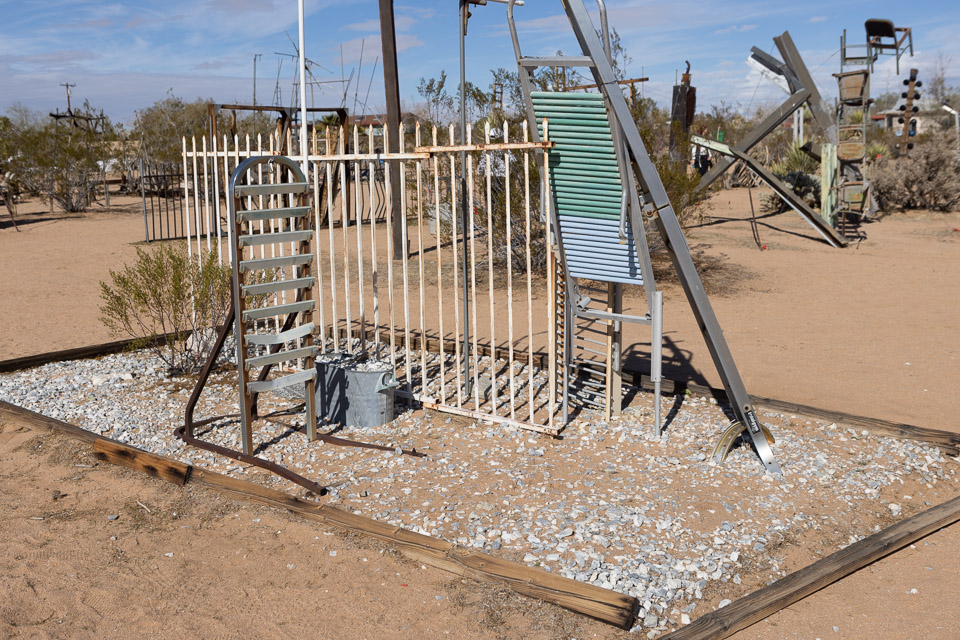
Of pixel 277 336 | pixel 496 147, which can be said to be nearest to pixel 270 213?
pixel 277 336

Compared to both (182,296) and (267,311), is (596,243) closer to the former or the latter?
(267,311)

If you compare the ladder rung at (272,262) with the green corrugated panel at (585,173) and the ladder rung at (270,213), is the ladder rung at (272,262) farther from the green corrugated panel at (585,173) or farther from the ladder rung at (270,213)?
the green corrugated panel at (585,173)

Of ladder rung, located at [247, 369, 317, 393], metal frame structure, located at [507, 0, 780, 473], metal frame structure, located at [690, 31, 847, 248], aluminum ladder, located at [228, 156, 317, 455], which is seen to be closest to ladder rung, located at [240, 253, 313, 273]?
aluminum ladder, located at [228, 156, 317, 455]

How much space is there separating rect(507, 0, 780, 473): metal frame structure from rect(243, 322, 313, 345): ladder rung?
1.88 m

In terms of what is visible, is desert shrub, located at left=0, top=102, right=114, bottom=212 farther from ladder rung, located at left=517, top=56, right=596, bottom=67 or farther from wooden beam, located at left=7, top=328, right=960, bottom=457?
→ ladder rung, located at left=517, top=56, right=596, bottom=67

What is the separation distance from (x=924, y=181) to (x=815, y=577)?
16324 mm

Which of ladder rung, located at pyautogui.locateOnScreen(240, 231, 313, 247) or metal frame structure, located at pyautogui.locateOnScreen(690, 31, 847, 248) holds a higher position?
metal frame structure, located at pyautogui.locateOnScreen(690, 31, 847, 248)

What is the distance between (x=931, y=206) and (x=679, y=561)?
16.5 meters

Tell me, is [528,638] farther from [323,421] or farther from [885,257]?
[885,257]

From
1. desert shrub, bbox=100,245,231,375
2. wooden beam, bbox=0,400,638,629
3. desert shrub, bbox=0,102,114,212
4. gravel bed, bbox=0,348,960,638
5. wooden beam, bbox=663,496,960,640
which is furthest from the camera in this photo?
desert shrub, bbox=0,102,114,212

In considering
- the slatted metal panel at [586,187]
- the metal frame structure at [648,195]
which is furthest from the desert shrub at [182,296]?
Result: the metal frame structure at [648,195]

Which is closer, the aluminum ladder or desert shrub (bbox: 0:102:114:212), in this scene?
the aluminum ladder

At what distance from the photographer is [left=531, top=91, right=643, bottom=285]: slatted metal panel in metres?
4.67

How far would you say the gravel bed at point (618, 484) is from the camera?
3.70 meters
